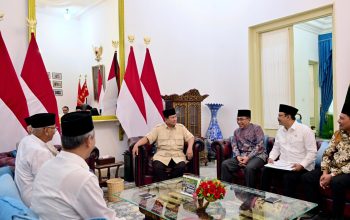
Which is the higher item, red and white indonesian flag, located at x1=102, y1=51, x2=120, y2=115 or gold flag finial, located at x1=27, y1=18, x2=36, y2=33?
gold flag finial, located at x1=27, y1=18, x2=36, y2=33

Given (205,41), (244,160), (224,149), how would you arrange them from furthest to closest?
1. (205,41)
2. (224,149)
3. (244,160)

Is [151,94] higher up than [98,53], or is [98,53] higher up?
[98,53]

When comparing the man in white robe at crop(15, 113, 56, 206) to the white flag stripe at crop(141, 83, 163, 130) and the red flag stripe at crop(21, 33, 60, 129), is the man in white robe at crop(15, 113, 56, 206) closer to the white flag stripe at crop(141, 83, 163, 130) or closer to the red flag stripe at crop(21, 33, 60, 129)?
the red flag stripe at crop(21, 33, 60, 129)

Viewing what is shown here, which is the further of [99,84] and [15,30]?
[99,84]

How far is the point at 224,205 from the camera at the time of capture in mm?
2291

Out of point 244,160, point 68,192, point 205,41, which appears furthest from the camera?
point 205,41

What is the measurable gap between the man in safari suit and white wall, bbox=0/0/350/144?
1376 millimetres

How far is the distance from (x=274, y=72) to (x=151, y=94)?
225 centimetres

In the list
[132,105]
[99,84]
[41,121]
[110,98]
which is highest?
[99,84]

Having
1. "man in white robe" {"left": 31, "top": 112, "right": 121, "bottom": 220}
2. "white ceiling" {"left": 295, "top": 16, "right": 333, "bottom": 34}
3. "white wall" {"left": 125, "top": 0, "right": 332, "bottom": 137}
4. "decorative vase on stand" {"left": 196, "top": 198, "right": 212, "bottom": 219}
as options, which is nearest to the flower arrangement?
"decorative vase on stand" {"left": 196, "top": 198, "right": 212, "bottom": 219}

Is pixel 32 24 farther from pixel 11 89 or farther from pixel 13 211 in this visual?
pixel 13 211

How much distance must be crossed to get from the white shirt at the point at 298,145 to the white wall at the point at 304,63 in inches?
127

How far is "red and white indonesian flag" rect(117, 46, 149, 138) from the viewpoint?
432 cm

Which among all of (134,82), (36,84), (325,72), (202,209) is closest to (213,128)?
(134,82)
